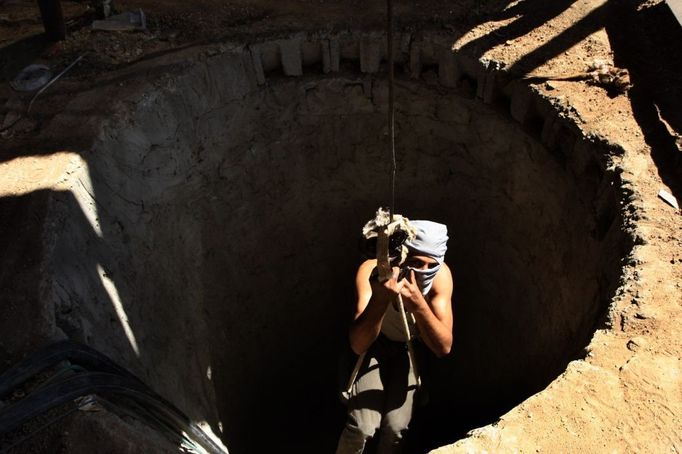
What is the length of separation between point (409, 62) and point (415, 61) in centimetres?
6

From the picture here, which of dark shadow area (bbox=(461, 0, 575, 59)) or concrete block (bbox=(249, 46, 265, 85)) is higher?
dark shadow area (bbox=(461, 0, 575, 59))

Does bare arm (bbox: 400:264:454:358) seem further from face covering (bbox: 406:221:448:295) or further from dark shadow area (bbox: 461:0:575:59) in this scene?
dark shadow area (bbox: 461:0:575:59)

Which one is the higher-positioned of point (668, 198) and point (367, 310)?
point (668, 198)

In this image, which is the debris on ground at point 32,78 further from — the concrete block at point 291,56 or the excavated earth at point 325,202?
the concrete block at point 291,56

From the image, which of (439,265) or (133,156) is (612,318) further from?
(133,156)

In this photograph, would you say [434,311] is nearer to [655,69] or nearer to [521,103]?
[521,103]

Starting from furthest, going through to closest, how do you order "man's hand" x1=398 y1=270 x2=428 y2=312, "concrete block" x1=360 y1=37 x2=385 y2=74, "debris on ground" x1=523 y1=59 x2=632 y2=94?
"concrete block" x1=360 y1=37 x2=385 y2=74
"debris on ground" x1=523 y1=59 x2=632 y2=94
"man's hand" x1=398 y1=270 x2=428 y2=312

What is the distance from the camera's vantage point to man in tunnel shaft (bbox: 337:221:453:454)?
348cm

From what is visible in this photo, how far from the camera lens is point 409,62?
195 inches

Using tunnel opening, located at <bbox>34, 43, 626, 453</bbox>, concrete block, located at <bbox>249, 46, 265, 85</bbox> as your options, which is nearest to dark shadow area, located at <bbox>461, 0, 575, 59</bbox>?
tunnel opening, located at <bbox>34, 43, 626, 453</bbox>

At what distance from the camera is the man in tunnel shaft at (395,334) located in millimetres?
3482

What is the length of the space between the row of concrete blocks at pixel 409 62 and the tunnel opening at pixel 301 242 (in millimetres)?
100

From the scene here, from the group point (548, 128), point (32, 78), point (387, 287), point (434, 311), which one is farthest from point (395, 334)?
point (32, 78)

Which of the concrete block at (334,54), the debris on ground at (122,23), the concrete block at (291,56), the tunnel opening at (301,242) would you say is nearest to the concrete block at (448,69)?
the tunnel opening at (301,242)
